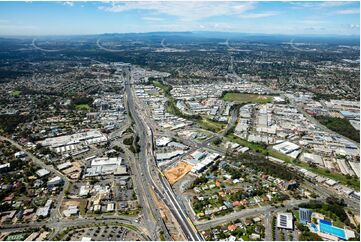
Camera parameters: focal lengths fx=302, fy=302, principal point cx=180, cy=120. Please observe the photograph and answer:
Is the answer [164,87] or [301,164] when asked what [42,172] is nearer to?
[301,164]

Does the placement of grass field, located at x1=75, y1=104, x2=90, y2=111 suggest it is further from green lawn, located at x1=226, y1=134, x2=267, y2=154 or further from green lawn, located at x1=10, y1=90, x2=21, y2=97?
green lawn, located at x1=226, y1=134, x2=267, y2=154

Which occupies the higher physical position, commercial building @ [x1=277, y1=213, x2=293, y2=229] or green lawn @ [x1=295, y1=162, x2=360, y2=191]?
commercial building @ [x1=277, y1=213, x2=293, y2=229]

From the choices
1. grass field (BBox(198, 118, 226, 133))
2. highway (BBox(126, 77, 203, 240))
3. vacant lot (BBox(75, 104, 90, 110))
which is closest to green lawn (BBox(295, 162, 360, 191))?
grass field (BBox(198, 118, 226, 133))

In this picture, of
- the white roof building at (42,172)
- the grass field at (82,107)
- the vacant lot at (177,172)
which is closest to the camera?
the vacant lot at (177,172)

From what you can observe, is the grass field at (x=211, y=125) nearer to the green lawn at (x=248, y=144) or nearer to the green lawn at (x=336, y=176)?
the green lawn at (x=248, y=144)

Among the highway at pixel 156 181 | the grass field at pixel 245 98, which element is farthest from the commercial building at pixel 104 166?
the grass field at pixel 245 98

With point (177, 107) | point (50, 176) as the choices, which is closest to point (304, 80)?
point (177, 107)
